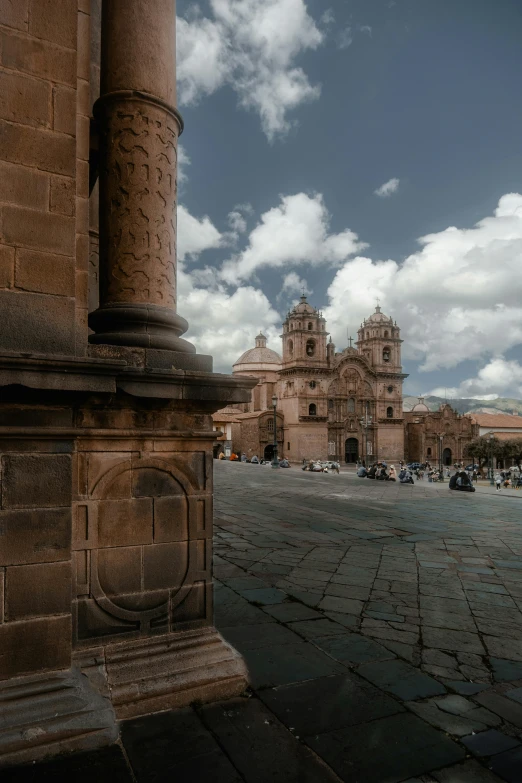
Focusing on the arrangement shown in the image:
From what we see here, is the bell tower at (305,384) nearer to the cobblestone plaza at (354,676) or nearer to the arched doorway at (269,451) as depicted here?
the arched doorway at (269,451)

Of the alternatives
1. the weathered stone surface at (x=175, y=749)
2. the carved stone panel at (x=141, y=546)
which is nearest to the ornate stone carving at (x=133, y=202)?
the carved stone panel at (x=141, y=546)

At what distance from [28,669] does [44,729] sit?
0.88 ft

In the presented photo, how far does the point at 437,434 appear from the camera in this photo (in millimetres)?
61438

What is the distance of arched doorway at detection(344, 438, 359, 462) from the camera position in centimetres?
5741

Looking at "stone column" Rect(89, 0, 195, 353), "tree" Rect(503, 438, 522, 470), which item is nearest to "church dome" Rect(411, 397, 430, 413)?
"tree" Rect(503, 438, 522, 470)

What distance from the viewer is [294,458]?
2121 inches

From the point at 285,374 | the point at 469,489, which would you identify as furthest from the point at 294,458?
the point at 469,489

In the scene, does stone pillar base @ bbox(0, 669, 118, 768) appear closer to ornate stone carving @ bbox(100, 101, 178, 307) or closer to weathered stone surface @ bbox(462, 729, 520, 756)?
weathered stone surface @ bbox(462, 729, 520, 756)

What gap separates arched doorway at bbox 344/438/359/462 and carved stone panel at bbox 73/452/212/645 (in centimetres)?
5548

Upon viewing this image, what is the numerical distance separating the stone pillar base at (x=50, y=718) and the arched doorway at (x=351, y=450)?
56067mm

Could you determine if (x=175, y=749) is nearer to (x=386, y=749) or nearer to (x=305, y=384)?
(x=386, y=749)

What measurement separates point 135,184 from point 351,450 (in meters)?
56.2

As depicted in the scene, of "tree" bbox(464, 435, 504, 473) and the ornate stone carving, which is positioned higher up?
the ornate stone carving

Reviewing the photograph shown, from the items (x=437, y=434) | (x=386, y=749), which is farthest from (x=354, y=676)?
(x=437, y=434)
